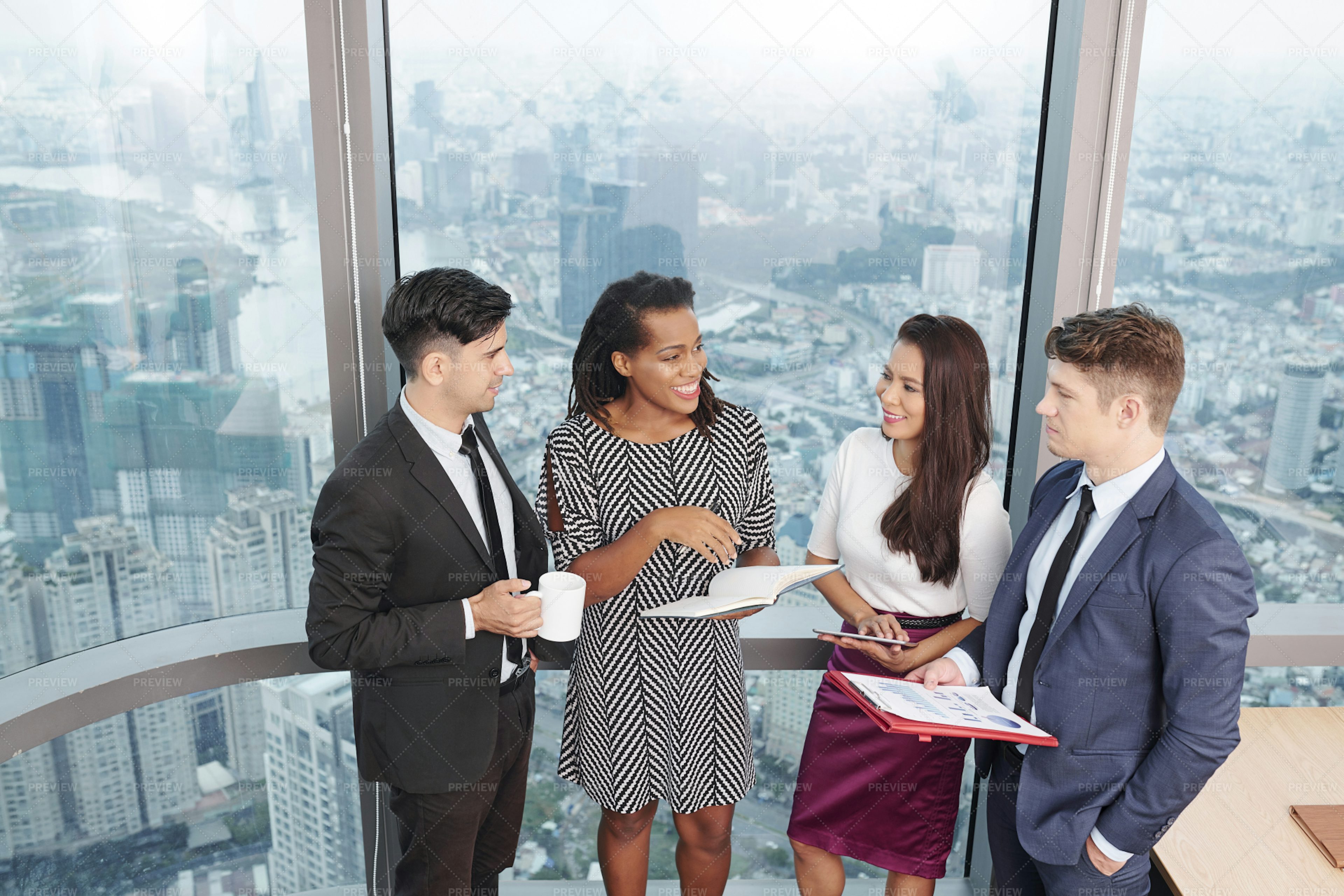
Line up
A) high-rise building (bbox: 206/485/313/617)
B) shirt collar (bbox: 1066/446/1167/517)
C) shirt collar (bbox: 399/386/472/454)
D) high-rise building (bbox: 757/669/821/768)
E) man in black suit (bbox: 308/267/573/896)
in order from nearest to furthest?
shirt collar (bbox: 1066/446/1167/517) < man in black suit (bbox: 308/267/573/896) < shirt collar (bbox: 399/386/472/454) < high-rise building (bbox: 206/485/313/617) < high-rise building (bbox: 757/669/821/768)

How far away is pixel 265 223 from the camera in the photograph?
2.11 meters

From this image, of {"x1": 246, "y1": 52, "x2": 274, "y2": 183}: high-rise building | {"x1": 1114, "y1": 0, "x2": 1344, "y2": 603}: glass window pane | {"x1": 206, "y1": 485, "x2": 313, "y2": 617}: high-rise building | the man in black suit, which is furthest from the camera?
{"x1": 206, "y1": 485, "x2": 313, "y2": 617}: high-rise building

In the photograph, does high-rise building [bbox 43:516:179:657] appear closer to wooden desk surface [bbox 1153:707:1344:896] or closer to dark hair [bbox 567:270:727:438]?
dark hair [bbox 567:270:727:438]

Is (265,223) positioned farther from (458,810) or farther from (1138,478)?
(1138,478)

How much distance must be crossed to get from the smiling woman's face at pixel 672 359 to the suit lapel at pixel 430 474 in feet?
1.54

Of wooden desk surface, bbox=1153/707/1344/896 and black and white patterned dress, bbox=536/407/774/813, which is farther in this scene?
black and white patterned dress, bbox=536/407/774/813

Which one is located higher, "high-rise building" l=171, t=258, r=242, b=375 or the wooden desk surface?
"high-rise building" l=171, t=258, r=242, b=375

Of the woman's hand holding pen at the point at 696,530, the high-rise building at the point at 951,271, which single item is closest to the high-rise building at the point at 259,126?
the woman's hand holding pen at the point at 696,530

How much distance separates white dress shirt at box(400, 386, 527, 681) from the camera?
6.20 ft

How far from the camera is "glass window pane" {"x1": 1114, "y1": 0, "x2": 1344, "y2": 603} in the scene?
7.05 feet

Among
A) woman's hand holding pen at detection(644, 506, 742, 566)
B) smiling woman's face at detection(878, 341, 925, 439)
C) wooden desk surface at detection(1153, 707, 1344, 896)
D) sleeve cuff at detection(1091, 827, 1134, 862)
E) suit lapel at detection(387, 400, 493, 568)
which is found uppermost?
smiling woman's face at detection(878, 341, 925, 439)

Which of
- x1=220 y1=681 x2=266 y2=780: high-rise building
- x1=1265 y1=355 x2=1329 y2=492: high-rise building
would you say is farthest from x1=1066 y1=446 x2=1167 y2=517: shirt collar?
x1=220 y1=681 x2=266 y2=780: high-rise building

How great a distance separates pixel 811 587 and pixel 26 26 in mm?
2207

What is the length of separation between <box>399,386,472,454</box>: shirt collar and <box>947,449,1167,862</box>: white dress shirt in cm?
117
